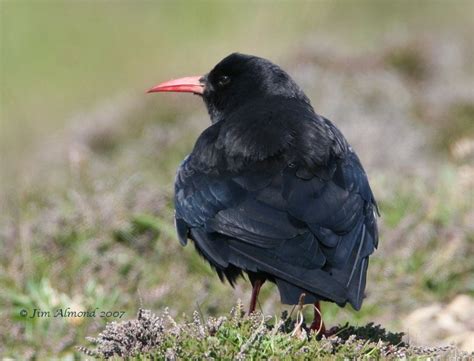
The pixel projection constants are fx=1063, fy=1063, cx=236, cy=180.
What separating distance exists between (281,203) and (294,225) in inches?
6.1

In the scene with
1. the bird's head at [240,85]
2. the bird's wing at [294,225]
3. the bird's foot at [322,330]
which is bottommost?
the bird's foot at [322,330]

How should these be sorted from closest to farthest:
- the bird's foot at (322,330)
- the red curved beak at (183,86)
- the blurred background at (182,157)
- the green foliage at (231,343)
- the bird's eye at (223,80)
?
the green foliage at (231,343)
the bird's foot at (322,330)
the bird's eye at (223,80)
the red curved beak at (183,86)
the blurred background at (182,157)

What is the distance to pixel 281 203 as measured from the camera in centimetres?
509

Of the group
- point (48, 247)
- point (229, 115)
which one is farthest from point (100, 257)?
point (229, 115)

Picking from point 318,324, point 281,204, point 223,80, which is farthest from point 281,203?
point 223,80

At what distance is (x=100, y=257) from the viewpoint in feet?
24.8

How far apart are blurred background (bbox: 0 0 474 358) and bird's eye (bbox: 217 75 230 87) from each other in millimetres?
1510

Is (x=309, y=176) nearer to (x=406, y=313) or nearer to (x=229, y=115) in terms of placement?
(x=229, y=115)

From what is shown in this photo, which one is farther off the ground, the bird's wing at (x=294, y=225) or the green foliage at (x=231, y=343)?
the bird's wing at (x=294, y=225)

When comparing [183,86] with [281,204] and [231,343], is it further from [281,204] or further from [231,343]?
[231,343]

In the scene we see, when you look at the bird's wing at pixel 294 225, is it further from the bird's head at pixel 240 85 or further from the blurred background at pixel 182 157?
the bird's head at pixel 240 85

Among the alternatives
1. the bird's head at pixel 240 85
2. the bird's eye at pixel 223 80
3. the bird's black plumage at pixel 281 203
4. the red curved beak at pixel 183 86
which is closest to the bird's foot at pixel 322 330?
the bird's black plumage at pixel 281 203

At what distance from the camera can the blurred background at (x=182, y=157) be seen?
717 centimetres

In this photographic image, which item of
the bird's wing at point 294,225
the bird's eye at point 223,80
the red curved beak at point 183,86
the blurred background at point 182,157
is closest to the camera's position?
the bird's wing at point 294,225
